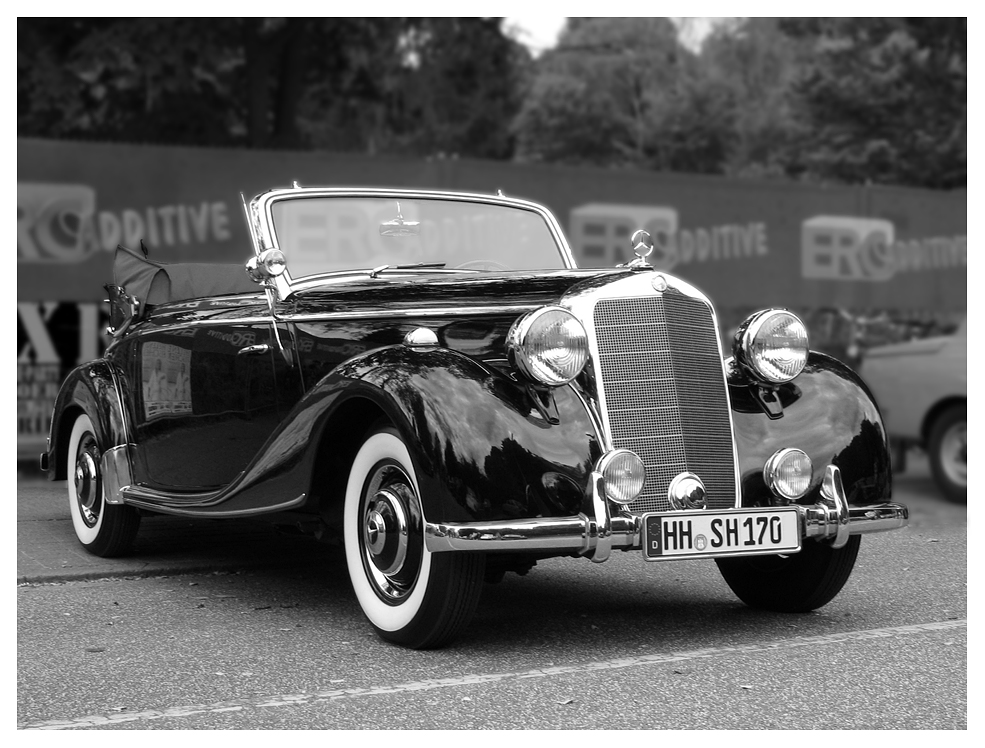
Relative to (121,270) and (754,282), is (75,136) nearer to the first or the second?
(754,282)

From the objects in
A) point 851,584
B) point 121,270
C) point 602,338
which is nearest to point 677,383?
point 602,338

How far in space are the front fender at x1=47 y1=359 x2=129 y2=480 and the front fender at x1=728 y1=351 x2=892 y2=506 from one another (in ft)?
10.3

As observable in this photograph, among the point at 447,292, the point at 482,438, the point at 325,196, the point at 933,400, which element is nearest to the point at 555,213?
the point at 933,400

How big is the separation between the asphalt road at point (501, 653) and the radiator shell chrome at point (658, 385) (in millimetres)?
597

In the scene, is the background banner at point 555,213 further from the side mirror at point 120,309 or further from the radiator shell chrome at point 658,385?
the radiator shell chrome at point 658,385

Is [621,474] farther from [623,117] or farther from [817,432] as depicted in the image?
[623,117]

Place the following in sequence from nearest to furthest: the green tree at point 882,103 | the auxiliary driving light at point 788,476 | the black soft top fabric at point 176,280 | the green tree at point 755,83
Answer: the auxiliary driving light at point 788,476 → the black soft top fabric at point 176,280 → the green tree at point 882,103 → the green tree at point 755,83

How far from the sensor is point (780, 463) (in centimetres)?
440

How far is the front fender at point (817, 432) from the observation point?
446 centimetres

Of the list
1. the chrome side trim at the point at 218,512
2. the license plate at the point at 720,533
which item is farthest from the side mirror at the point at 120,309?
the license plate at the point at 720,533

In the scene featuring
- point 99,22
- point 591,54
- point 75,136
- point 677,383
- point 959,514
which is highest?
point 591,54

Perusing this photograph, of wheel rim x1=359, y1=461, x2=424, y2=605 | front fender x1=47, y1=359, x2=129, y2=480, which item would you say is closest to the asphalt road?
wheel rim x1=359, y1=461, x2=424, y2=605

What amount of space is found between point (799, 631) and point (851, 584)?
1122 mm
